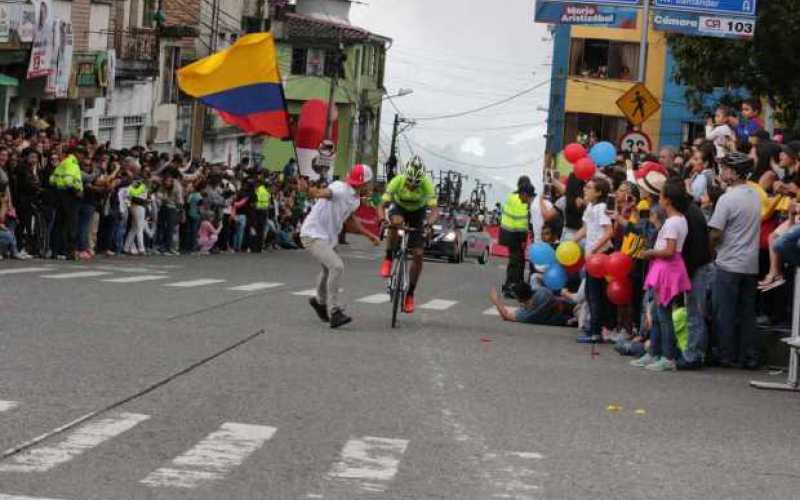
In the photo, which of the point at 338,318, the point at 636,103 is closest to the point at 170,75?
the point at 636,103

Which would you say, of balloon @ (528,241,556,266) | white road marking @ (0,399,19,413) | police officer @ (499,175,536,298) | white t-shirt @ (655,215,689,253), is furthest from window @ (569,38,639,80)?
white road marking @ (0,399,19,413)

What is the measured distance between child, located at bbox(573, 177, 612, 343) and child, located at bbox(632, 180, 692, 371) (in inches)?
114

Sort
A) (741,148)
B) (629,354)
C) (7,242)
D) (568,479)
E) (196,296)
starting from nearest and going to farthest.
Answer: (568,479) < (629,354) < (741,148) < (196,296) < (7,242)

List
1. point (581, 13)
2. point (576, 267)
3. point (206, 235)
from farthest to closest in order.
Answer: point (206, 235), point (581, 13), point (576, 267)

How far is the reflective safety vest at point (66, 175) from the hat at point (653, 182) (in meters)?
14.2

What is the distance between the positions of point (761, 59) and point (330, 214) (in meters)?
23.7

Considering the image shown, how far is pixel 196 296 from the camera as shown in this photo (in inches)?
915

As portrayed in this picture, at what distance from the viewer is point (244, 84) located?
36.8 metres

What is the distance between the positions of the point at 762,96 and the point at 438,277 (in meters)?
9.72

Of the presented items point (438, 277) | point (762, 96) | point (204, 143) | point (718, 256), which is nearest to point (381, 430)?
point (718, 256)

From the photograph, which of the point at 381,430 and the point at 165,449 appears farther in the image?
the point at 381,430

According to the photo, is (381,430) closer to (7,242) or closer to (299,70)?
(7,242)

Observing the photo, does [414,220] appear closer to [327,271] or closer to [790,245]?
[327,271]

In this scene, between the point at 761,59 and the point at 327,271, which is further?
the point at 761,59
